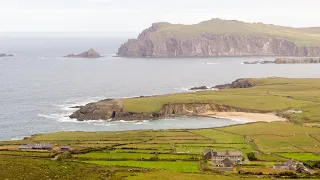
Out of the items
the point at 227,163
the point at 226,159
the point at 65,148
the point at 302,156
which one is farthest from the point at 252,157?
the point at 65,148

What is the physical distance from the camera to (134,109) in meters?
130

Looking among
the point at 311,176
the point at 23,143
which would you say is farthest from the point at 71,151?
the point at 311,176

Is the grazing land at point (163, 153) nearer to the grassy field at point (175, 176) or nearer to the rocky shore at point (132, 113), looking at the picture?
the grassy field at point (175, 176)

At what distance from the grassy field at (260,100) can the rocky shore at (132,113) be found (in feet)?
5.56

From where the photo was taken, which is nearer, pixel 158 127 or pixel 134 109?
pixel 158 127

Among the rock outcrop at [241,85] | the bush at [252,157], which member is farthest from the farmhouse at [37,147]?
the rock outcrop at [241,85]

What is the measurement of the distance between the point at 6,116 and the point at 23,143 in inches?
1475

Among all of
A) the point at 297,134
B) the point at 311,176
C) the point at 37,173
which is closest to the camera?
the point at 37,173

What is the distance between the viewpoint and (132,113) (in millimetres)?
128375

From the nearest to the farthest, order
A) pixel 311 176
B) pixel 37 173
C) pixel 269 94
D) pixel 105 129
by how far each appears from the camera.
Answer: pixel 37 173
pixel 311 176
pixel 105 129
pixel 269 94

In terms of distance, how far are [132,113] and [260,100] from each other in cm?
4100

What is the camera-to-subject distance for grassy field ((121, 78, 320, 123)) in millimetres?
130625

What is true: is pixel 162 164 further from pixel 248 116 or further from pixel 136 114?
pixel 248 116

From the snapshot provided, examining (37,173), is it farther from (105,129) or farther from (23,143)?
(105,129)
